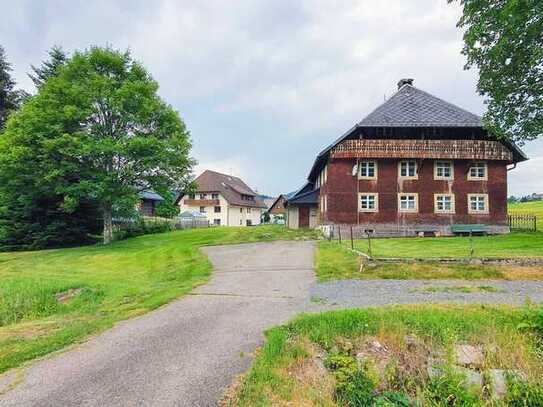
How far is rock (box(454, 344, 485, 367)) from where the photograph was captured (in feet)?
19.8

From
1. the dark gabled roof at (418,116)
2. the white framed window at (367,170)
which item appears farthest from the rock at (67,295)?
the white framed window at (367,170)

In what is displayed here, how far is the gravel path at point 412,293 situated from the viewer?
9203 mm

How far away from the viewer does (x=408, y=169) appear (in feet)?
93.9

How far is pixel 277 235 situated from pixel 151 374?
82.7 ft

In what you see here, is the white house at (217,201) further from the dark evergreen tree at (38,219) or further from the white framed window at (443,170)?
the white framed window at (443,170)

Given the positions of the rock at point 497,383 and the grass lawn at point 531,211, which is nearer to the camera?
the rock at point 497,383

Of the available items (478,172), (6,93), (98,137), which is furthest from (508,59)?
(6,93)

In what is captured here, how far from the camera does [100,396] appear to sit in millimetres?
4723

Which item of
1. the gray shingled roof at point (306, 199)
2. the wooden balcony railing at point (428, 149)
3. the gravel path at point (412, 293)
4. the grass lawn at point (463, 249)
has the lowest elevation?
the gravel path at point (412, 293)

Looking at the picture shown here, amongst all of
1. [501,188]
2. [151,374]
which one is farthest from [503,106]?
[151,374]

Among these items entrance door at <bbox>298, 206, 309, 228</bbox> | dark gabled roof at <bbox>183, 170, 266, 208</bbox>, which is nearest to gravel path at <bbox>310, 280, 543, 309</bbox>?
entrance door at <bbox>298, 206, 309, 228</bbox>

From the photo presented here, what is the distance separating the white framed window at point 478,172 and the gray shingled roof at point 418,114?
3321mm

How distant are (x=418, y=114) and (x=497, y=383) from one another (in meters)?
25.9

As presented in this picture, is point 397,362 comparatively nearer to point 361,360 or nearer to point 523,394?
point 361,360
